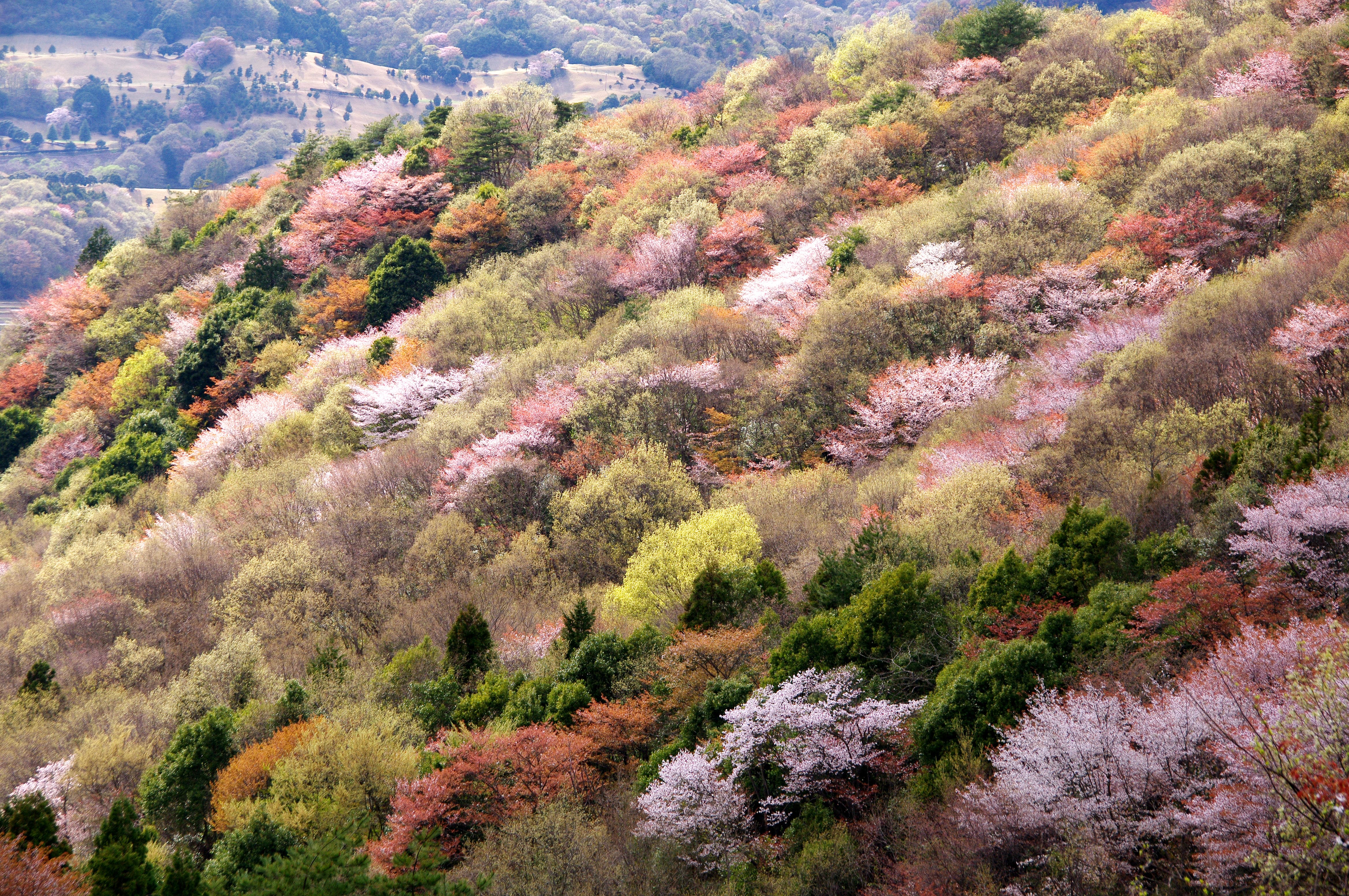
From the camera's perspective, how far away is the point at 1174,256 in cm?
3009

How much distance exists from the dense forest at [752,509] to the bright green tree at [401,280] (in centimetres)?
31

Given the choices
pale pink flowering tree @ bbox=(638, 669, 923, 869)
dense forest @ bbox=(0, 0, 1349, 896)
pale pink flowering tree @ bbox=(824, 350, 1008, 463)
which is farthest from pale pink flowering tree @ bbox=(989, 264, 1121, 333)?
pale pink flowering tree @ bbox=(638, 669, 923, 869)

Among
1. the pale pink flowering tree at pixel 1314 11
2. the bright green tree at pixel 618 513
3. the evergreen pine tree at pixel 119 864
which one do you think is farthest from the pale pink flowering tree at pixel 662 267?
the evergreen pine tree at pixel 119 864

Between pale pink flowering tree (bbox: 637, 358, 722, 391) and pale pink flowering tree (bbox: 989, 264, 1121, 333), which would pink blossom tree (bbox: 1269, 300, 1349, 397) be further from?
pale pink flowering tree (bbox: 637, 358, 722, 391)

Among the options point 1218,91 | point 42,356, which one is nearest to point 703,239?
point 1218,91

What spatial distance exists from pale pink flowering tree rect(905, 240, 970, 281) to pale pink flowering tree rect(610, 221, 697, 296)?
1247cm

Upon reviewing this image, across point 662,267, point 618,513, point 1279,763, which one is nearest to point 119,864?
point 1279,763

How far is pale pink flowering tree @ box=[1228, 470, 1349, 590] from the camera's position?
12.6 metres

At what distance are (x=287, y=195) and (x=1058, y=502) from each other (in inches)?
2618

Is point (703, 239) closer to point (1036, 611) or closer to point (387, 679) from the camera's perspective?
point (387, 679)

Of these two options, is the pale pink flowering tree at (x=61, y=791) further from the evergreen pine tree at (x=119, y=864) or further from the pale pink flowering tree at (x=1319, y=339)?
the pale pink flowering tree at (x=1319, y=339)

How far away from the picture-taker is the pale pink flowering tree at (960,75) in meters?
51.0

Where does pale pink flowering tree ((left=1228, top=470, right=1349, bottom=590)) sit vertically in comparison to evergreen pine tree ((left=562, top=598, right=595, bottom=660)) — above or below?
above

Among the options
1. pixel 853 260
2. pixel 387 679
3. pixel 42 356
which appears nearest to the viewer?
pixel 387 679
